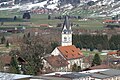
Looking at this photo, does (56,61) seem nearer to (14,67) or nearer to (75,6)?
(14,67)

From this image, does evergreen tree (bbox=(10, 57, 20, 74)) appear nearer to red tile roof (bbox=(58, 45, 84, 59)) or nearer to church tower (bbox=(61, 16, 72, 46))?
red tile roof (bbox=(58, 45, 84, 59))

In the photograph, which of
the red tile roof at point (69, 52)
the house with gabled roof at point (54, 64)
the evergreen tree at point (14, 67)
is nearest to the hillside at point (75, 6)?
the red tile roof at point (69, 52)

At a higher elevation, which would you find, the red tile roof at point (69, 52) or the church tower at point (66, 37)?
the church tower at point (66, 37)

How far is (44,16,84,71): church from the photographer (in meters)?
47.1

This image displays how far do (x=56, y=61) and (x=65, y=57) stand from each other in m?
3.23

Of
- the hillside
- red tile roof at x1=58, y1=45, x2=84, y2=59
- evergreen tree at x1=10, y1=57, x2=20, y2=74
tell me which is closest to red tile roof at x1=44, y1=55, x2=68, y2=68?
red tile roof at x1=58, y1=45, x2=84, y2=59

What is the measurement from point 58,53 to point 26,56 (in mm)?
5851

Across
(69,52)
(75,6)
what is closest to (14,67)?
(69,52)

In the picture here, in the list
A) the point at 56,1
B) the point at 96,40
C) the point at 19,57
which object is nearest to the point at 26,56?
the point at 19,57

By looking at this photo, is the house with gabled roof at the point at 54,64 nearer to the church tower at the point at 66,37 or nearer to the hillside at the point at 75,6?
the church tower at the point at 66,37

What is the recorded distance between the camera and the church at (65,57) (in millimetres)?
47094

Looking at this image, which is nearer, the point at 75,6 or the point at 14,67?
the point at 14,67

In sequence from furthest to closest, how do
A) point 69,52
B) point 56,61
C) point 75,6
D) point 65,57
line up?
point 75,6, point 69,52, point 65,57, point 56,61

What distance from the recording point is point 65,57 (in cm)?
5156
